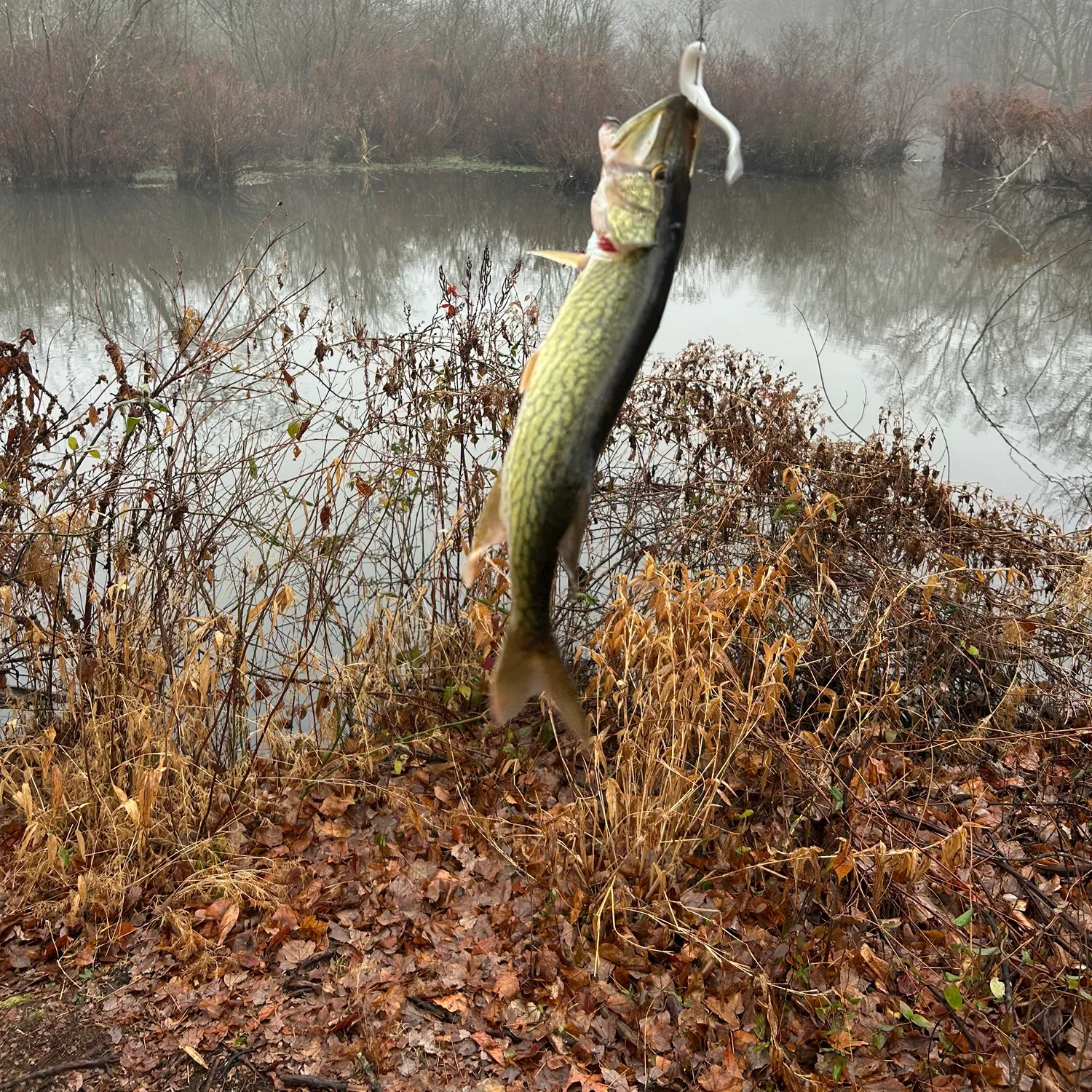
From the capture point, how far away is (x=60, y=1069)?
315 cm

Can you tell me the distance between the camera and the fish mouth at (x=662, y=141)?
1.07m

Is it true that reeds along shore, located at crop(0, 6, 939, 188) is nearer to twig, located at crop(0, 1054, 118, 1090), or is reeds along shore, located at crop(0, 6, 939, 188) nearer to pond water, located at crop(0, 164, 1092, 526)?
pond water, located at crop(0, 164, 1092, 526)

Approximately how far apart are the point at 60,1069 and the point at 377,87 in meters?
25.2

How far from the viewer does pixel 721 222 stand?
721 inches

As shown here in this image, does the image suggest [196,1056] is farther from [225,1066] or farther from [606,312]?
[606,312]

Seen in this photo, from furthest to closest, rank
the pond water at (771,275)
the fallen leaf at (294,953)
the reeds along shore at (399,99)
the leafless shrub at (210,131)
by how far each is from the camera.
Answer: the leafless shrub at (210,131) → the reeds along shore at (399,99) → the pond water at (771,275) → the fallen leaf at (294,953)

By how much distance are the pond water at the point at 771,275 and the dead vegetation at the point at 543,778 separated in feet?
6.29

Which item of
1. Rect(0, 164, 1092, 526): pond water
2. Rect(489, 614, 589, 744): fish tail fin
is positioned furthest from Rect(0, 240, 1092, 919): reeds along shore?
Rect(489, 614, 589, 744): fish tail fin

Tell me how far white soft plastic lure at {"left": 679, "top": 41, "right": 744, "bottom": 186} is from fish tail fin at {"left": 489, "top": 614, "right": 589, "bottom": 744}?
0.65 m

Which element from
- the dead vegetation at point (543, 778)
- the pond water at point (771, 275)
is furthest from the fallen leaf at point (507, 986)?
the pond water at point (771, 275)

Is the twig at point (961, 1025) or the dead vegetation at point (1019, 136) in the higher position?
the dead vegetation at point (1019, 136)

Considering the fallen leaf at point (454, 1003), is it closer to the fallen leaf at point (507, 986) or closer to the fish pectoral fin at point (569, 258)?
the fallen leaf at point (507, 986)

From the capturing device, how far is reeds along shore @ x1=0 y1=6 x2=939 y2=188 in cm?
1902

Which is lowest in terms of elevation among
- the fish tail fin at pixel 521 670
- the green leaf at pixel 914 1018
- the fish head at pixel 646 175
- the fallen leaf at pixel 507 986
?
the fallen leaf at pixel 507 986
